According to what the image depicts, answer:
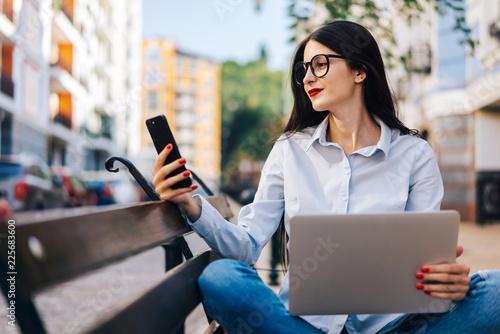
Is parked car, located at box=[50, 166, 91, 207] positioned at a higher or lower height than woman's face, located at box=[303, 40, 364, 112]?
lower

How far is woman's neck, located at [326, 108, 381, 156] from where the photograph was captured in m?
2.39

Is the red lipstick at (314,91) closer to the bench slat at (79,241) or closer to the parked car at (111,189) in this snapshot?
the bench slat at (79,241)

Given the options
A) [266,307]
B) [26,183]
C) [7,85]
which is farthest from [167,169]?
[7,85]

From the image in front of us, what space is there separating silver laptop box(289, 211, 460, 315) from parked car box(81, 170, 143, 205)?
17.7 m

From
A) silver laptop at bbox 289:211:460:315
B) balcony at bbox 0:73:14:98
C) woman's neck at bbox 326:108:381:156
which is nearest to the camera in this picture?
silver laptop at bbox 289:211:460:315

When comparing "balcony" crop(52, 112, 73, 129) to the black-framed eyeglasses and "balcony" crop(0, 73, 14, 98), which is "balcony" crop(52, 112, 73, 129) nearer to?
"balcony" crop(0, 73, 14, 98)

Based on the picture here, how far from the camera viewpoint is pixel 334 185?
2.21 meters

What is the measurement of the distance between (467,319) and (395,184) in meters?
0.63

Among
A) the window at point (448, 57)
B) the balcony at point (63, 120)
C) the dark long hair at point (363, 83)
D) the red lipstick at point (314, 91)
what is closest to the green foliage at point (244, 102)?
the balcony at point (63, 120)

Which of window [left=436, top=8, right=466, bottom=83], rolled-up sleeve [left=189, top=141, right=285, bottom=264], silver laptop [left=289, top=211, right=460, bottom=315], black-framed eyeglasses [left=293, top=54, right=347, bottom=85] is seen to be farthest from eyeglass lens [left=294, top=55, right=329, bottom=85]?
window [left=436, top=8, right=466, bottom=83]

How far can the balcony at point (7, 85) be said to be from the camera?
1934cm

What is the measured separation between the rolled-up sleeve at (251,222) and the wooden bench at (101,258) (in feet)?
0.56

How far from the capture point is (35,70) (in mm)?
23484

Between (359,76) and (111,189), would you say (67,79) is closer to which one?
(111,189)
